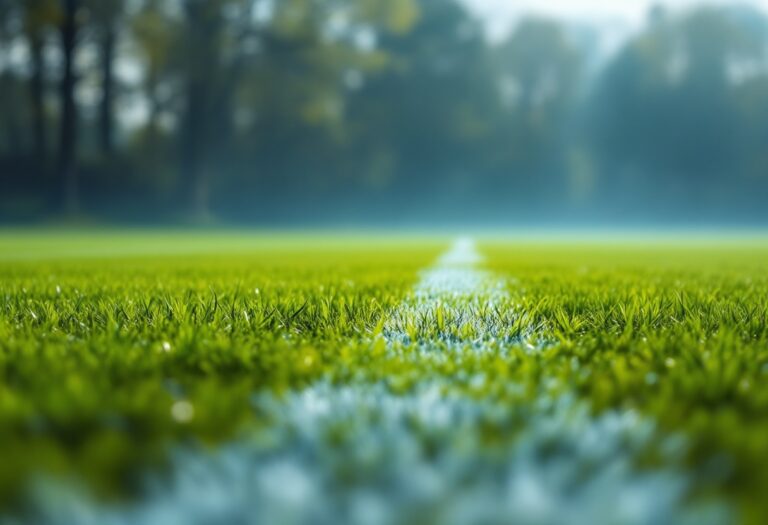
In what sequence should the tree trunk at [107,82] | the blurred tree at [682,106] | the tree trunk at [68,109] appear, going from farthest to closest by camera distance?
the blurred tree at [682,106] → the tree trunk at [107,82] → the tree trunk at [68,109]

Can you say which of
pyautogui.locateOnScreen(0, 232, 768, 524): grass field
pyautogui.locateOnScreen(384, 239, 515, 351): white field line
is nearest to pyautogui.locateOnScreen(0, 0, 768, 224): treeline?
pyautogui.locateOnScreen(384, 239, 515, 351): white field line

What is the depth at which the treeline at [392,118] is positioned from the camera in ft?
94.9

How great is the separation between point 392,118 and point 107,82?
51.3 ft

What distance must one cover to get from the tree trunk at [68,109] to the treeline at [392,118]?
276 cm

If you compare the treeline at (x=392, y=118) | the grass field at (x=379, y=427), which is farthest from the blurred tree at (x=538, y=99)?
the grass field at (x=379, y=427)

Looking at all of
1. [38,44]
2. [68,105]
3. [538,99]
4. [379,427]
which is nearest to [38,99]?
[38,44]

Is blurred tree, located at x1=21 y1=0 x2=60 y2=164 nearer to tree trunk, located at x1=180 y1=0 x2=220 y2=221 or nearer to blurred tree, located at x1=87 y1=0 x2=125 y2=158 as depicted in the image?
blurred tree, located at x1=87 y1=0 x2=125 y2=158

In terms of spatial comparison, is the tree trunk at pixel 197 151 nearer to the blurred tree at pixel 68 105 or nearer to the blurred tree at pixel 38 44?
the blurred tree at pixel 68 105

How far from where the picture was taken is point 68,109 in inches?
981

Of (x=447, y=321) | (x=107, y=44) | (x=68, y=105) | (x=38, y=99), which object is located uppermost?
Answer: (x=107, y=44)

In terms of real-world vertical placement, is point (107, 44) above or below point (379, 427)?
above

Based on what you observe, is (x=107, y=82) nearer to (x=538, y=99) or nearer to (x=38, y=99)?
(x=38, y=99)

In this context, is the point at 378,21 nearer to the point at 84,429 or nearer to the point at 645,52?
the point at 645,52

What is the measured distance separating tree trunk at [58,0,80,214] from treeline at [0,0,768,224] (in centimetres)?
276
